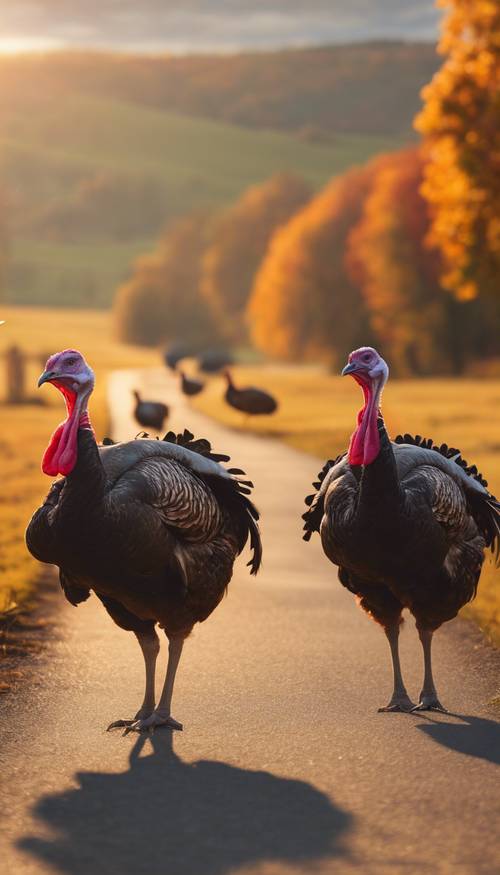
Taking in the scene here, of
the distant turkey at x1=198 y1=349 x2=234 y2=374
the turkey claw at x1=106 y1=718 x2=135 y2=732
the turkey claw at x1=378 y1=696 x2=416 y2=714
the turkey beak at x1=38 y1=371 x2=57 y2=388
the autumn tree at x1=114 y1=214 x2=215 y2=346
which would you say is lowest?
the autumn tree at x1=114 y1=214 x2=215 y2=346

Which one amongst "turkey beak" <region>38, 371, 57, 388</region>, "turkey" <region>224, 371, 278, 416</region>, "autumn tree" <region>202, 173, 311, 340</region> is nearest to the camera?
"turkey beak" <region>38, 371, 57, 388</region>

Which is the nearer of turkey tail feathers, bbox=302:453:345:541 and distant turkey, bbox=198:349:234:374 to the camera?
turkey tail feathers, bbox=302:453:345:541

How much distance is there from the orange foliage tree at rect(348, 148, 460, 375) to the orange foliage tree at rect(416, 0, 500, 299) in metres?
30.5

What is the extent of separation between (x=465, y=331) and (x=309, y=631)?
52.9 meters

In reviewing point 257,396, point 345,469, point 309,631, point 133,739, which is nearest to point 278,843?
point 133,739

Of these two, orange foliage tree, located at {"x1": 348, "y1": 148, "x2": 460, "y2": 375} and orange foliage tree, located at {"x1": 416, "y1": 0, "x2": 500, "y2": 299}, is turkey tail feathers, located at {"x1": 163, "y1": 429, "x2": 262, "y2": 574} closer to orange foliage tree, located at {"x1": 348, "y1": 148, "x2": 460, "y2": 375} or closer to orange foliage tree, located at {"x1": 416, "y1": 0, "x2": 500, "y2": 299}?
orange foliage tree, located at {"x1": 416, "y1": 0, "x2": 500, "y2": 299}

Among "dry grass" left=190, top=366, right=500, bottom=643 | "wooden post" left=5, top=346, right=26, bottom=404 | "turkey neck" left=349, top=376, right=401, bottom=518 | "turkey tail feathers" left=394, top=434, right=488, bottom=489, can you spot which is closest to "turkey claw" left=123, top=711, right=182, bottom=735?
"turkey neck" left=349, top=376, right=401, bottom=518

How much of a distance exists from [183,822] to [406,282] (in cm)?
5644

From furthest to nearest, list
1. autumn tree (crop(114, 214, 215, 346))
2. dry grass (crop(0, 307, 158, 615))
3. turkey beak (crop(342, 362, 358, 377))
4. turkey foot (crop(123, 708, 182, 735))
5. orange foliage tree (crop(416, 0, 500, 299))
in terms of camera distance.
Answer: autumn tree (crop(114, 214, 215, 346)) → orange foliage tree (crop(416, 0, 500, 299)) → dry grass (crop(0, 307, 158, 615)) → turkey beak (crop(342, 362, 358, 377)) → turkey foot (crop(123, 708, 182, 735))

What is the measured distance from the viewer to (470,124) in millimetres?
29156

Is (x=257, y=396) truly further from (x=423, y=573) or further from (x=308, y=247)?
(x=308, y=247)

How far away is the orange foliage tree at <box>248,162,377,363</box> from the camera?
73.0 metres

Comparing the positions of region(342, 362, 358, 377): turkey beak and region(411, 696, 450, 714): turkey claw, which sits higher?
region(342, 362, 358, 377): turkey beak

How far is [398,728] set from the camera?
766 centimetres
